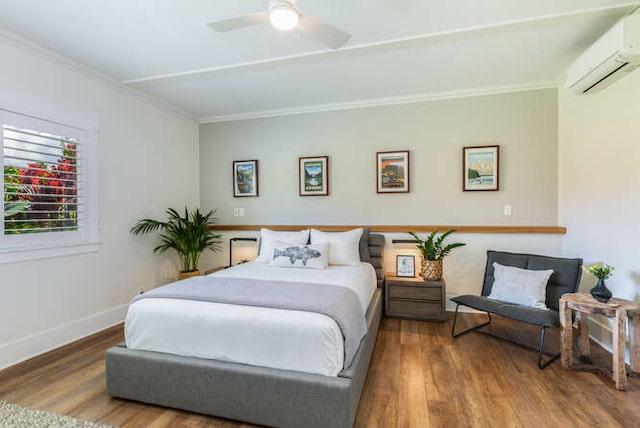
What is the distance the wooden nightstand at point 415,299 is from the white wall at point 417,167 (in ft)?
1.40

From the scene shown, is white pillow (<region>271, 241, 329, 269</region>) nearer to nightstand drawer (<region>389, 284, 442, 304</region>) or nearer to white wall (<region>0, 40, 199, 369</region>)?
nightstand drawer (<region>389, 284, 442, 304</region>)

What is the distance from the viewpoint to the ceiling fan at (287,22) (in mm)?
1639

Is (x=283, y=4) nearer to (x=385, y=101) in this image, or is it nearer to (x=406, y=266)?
(x=385, y=101)

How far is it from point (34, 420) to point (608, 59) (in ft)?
14.6

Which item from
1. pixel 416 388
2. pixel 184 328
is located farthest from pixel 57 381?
pixel 416 388

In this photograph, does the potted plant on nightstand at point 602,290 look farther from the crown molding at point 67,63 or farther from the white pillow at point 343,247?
the crown molding at point 67,63

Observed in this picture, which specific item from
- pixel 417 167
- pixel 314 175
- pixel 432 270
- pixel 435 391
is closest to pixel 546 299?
pixel 432 270

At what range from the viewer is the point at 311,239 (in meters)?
3.53

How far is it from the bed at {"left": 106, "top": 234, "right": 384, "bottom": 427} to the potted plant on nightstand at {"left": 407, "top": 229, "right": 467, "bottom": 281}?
64.7 inches

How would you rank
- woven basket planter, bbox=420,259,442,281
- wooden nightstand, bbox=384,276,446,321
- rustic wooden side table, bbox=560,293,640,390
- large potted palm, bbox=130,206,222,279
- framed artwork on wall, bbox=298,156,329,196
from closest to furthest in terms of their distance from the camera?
rustic wooden side table, bbox=560,293,640,390
wooden nightstand, bbox=384,276,446,321
woven basket planter, bbox=420,259,442,281
large potted palm, bbox=130,206,222,279
framed artwork on wall, bbox=298,156,329,196

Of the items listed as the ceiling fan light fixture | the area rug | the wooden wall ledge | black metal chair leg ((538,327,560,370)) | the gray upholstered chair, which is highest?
the ceiling fan light fixture

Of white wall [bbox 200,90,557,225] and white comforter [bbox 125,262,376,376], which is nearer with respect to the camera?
white comforter [bbox 125,262,376,376]

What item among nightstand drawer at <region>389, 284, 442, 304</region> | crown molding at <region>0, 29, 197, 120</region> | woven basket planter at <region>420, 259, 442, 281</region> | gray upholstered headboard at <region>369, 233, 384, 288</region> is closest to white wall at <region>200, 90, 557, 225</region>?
gray upholstered headboard at <region>369, 233, 384, 288</region>

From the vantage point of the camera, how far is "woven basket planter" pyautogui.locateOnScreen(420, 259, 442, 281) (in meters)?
3.36
